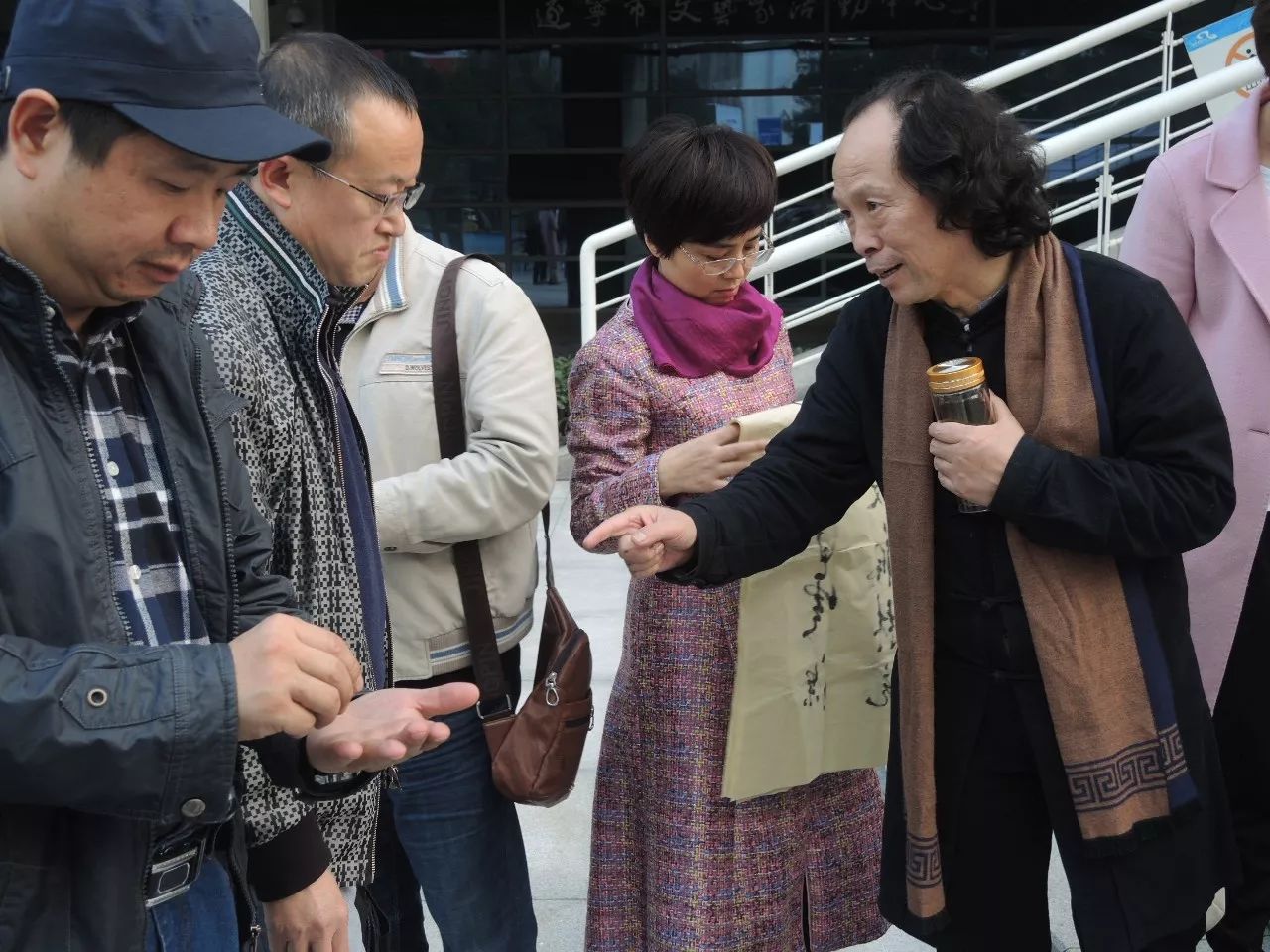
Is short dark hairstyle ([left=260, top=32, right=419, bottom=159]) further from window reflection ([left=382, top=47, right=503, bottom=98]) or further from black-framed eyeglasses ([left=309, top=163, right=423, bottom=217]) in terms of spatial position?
window reflection ([left=382, top=47, right=503, bottom=98])

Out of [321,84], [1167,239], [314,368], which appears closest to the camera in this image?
[314,368]

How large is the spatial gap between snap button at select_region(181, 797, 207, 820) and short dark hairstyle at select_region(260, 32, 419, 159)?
1046mm

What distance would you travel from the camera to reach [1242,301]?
2605 millimetres

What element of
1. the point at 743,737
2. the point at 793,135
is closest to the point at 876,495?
the point at 743,737

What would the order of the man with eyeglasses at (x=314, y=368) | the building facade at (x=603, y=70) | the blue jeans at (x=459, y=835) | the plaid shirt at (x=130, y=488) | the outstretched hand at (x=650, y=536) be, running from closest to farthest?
the plaid shirt at (x=130, y=488) < the man with eyeglasses at (x=314, y=368) < the outstretched hand at (x=650, y=536) < the blue jeans at (x=459, y=835) < the building facade at (x=603, y=70)

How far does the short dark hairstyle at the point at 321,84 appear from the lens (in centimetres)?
196

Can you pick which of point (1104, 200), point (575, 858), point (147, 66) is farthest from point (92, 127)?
point (1104, 200)

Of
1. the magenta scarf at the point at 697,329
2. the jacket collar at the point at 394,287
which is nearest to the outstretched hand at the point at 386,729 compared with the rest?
the jacket collar at the point at 394,287

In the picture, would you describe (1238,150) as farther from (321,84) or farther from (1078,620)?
(321,84)

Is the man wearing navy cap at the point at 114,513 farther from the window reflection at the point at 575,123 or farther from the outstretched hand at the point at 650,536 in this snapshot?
the window reflection at the point at 575,123

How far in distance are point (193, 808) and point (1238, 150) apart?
2357 millimetres

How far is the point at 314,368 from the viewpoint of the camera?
1.84 meters

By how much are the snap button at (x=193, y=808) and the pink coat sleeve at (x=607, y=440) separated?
1.38 m

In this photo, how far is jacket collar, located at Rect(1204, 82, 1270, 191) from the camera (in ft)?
8.64
